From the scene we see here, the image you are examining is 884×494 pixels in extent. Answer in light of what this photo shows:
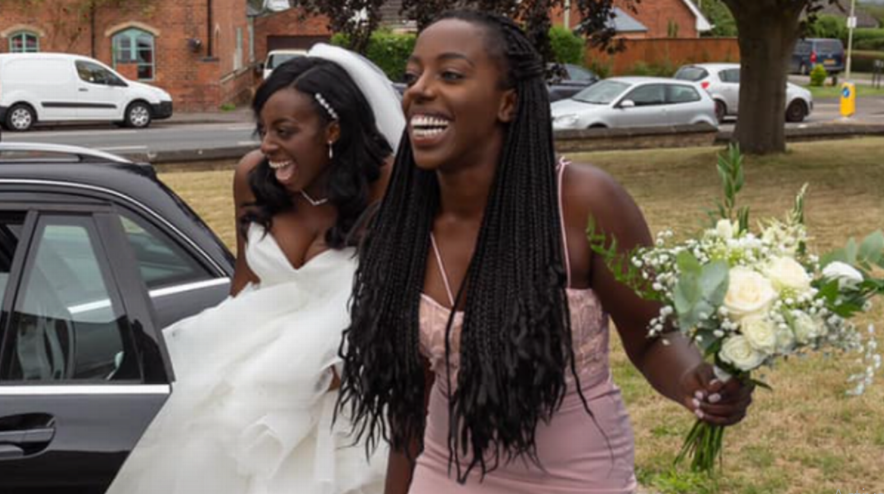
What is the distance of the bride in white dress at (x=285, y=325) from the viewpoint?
3.84 m

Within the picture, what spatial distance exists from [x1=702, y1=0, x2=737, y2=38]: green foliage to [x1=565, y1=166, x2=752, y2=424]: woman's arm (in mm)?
59359

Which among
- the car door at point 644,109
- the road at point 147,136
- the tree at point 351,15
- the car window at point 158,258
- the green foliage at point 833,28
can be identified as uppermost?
the green foliage at point 833,28

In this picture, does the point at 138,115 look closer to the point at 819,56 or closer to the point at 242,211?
the point at 242,211

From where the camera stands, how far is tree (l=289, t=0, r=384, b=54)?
16031mm

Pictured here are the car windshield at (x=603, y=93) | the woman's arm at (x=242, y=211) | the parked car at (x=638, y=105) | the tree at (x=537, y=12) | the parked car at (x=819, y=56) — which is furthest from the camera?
the parked car at (x=819, y=56)

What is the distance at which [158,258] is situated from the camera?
13.6 ft

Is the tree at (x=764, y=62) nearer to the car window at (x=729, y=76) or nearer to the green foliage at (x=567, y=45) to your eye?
the car window at (x=729, y=76)

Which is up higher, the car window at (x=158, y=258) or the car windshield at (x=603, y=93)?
the car window at (x=158, y=258)

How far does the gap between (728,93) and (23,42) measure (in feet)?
62.4

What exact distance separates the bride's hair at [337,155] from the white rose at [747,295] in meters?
1.76

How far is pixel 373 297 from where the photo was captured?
288 cm

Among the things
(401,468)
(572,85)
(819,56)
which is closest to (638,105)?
(572,85)

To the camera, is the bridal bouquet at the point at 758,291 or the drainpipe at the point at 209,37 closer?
the bridal bouquet at the point at 758,291

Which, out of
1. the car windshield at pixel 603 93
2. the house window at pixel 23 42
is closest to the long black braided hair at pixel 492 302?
the car windshield at pixel 603 93
